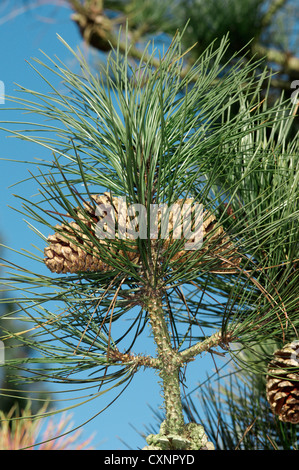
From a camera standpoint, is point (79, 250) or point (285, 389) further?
point (285, 389)

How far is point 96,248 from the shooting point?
0.54m

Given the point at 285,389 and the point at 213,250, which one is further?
the point at 285,389

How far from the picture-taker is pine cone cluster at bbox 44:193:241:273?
1.69ft

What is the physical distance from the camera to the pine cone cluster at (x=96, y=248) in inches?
20.2

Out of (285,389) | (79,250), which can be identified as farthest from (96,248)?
(285,389)

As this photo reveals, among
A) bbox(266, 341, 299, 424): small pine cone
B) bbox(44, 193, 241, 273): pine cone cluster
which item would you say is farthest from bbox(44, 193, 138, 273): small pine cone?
bbox(266, 341, 299, 424): small pine cone

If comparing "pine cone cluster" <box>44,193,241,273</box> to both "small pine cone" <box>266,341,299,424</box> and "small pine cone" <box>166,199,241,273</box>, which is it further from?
"small pine cone" <box>266,341,299,424</box>

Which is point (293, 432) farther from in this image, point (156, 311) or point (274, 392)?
point (156, 311)

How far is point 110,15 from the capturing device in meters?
1.55

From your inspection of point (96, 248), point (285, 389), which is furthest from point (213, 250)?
point (285, 389)

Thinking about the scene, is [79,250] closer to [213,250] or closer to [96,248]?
[96,248]

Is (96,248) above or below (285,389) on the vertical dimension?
above

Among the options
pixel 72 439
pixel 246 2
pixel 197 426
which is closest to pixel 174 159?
pixel 197 426

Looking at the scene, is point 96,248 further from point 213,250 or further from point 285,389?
point 285,389
